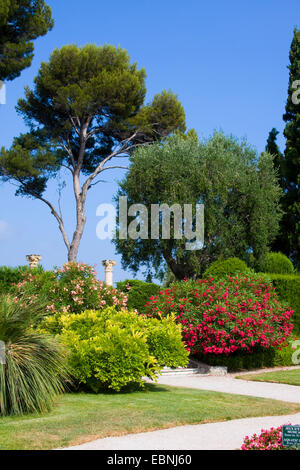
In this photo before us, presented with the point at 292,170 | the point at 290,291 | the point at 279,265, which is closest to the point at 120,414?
the point at 290,291

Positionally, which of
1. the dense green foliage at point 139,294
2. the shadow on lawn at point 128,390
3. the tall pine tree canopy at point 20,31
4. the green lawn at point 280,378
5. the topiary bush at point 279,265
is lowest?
the green lawn at point 280,378

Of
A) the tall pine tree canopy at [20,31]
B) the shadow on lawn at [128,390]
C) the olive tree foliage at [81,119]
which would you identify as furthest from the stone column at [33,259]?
the shadow on lawn at [128,390]

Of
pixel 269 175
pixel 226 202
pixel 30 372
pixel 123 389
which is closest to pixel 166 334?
pixel 123 389

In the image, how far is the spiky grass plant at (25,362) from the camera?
6.84m

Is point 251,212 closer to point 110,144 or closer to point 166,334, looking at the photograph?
point 110,144

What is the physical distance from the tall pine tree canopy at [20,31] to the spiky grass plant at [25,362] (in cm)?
1985

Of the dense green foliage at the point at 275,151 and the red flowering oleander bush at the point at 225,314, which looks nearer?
the red flowering oleander bush at the point at 225,314

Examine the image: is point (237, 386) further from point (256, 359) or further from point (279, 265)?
point (279, 265)

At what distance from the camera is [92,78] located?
91.5 ft

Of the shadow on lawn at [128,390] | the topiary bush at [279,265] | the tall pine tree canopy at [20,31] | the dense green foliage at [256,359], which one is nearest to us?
the shadow on lawn at [128,390]

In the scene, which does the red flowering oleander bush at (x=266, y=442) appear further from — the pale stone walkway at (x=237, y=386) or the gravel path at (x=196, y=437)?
the pale stone walkway at (x=237, y=386)

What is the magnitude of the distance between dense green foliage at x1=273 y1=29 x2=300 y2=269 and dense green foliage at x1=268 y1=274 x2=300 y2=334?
925cm
